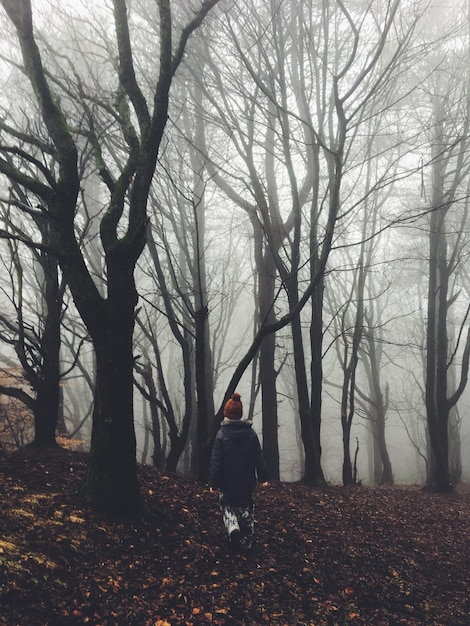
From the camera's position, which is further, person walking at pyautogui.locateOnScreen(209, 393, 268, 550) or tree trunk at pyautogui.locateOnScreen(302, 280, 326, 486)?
tree trunk at pyautogui.locateOnScreen(302, 280, 326, 486)

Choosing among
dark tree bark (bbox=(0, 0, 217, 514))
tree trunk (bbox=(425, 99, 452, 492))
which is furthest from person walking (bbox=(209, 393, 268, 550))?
tree trunk (bbox=(425, 99, 452, 492))

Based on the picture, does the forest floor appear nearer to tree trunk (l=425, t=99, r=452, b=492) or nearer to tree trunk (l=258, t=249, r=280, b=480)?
tree trunk (l=258, t=249, r=280, b=480)

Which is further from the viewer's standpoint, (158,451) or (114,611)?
(158,451)

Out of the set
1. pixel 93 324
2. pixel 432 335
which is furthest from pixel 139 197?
pixel 432 335

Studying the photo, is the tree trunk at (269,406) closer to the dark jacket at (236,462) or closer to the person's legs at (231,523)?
the dark jacket at (236,462)

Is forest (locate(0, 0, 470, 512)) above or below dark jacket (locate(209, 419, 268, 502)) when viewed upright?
above

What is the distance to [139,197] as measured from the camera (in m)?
5.21

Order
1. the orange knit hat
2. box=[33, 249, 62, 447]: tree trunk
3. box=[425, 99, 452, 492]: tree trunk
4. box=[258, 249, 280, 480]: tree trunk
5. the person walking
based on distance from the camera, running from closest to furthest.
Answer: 1. the person walking
2. the orange knit hat
3. box=[33, 249, 62, 447]: tree trunk
4. box=[258, 249, 280, 480]: tree trunk
5. box=[425, 99, 452, 492]: tree trunk

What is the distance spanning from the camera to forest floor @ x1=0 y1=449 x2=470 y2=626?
337 centimetres

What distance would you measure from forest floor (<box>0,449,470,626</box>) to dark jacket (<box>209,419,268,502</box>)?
62 cm

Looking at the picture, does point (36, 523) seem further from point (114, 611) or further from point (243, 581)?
point (243, 581)

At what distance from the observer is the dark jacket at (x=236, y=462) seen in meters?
4.91

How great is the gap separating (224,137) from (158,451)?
27.1 feet

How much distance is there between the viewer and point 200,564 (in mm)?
4316
